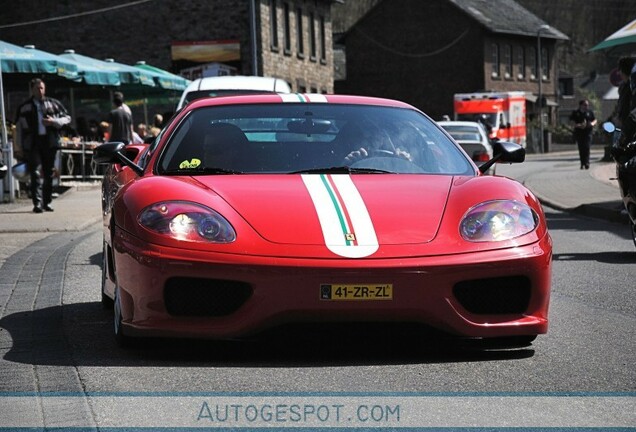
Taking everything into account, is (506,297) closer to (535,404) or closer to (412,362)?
(412,362)

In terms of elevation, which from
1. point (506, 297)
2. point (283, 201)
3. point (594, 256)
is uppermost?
point (283, 201)

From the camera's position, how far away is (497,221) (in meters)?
6.38

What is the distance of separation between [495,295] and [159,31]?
4905 cm

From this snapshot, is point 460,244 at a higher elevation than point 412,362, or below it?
higher

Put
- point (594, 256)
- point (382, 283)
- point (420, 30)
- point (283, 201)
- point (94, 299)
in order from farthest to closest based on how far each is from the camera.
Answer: point (420, 30)
point (594, 256)
point (94, 299)
point (283, 201)
point (382, 283)

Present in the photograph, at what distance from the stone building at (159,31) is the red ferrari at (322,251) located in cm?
4618

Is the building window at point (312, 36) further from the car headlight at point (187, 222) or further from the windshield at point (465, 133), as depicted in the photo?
the car headlight at point (187, 222)

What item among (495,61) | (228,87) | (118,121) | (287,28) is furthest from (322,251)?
(495,61)

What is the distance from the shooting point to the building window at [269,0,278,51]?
180 feet

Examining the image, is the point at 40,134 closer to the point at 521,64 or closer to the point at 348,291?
the point at 348,291

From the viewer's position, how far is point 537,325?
6324 millimetres

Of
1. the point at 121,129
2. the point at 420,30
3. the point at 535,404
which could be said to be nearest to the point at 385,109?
the point at 535,404

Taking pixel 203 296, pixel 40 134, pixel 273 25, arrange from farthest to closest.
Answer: pixel 273 25 < pixel 40 134 < pixel 203 296

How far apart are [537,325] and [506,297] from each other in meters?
0.19
